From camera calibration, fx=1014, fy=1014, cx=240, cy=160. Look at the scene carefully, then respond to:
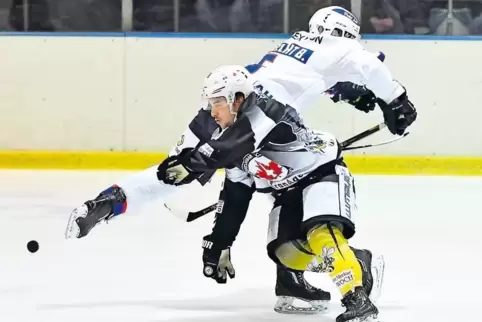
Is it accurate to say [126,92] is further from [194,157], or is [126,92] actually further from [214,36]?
[194,157]

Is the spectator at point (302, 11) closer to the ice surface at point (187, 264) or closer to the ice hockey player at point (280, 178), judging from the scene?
the ice surface at point (187, 264)

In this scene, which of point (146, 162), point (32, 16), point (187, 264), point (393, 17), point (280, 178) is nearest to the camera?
point (280, 178)

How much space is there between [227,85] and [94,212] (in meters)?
0.49

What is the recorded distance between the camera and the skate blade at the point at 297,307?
2805 millimetres

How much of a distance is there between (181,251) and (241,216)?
0.89 m

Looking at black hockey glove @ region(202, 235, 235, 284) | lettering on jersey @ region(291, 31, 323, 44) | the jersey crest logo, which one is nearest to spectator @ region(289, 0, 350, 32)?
lettering on jersey @ region(291, 31, 323, 44)

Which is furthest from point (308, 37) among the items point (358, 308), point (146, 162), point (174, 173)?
point (146, 162)

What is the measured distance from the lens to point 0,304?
9.15 ft

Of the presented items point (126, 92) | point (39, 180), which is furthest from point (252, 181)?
point (126, 92)

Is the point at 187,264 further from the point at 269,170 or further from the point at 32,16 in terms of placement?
the point at 32,16

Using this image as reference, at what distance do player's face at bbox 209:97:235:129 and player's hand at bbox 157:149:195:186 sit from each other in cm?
15

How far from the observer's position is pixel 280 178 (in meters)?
2.66

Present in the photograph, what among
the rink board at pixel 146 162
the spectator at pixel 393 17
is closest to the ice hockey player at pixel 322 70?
the rink board at pixel 146 162

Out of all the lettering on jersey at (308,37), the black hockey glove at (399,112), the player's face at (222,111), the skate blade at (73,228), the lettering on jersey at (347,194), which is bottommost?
the skate blade at (73,228)
